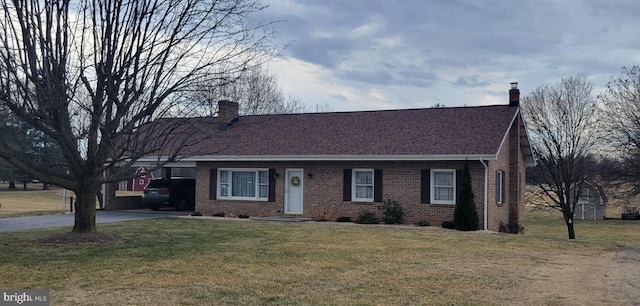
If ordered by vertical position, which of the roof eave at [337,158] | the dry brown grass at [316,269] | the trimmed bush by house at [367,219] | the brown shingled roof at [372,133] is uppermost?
the brown shingled roof at [372,133]

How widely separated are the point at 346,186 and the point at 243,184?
15.5 feet

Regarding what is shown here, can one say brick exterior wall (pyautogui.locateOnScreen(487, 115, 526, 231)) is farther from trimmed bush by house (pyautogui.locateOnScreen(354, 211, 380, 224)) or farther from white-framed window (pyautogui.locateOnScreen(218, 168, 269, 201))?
white-framed window (pyautogui.locateOnScreen(218, 168, 269, 201))

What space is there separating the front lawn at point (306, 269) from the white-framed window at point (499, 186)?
6.48 m

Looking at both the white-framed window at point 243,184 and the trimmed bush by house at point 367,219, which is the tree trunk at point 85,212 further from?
the white-framed window at point 243,184

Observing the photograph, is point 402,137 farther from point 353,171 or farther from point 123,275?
point 123,275

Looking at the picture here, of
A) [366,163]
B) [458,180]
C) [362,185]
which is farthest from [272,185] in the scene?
[458,180]

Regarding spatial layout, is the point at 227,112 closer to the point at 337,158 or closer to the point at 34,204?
the point at 337,158

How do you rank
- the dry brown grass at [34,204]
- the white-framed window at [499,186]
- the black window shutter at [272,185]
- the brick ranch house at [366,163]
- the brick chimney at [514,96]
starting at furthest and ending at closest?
the dry brown grass at [34,204]
the brick chimney at [514,96]
the black window shutter at [272,185]
the white-framed window at [499,186]
the brick ranch house at [366,163]

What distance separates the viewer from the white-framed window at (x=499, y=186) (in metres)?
23.8

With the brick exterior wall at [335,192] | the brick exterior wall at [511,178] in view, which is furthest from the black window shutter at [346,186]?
the brick exterior wall at [511,178]

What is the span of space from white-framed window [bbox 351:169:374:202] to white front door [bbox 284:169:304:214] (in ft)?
7.19

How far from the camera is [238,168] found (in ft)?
83.1

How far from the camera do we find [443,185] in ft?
72.4

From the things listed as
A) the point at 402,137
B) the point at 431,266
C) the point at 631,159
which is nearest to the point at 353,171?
the point at 402,137
